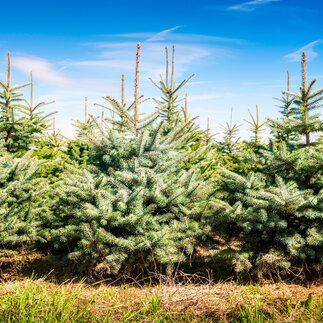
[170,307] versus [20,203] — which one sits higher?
[20,203]

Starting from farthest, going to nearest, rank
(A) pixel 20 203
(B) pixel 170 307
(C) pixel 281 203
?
(A) pixel 20 203 → (C) pixel 281 203 → (B) pixel 170 307

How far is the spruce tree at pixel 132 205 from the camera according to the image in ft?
12.5

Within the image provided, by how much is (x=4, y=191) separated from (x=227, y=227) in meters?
3.59

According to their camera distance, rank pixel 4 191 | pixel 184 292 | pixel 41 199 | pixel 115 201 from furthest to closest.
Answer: pixel 41 199, pixel 4 191, pixel 115 201, pixel 184 292

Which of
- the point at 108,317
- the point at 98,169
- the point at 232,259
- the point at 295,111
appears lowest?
the point at 108,317

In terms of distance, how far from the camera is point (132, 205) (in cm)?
393

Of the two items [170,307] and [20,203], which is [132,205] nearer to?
[170,307]

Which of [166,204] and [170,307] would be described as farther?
[166,204]

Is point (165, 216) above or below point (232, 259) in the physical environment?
above

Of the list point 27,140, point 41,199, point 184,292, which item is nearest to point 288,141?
point 184,292

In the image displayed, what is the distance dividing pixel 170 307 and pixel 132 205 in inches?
55.0

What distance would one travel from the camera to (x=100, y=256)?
4.00 metres

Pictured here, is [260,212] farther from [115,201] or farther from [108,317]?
[108,317]

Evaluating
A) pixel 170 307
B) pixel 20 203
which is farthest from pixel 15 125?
pixel 170 307
